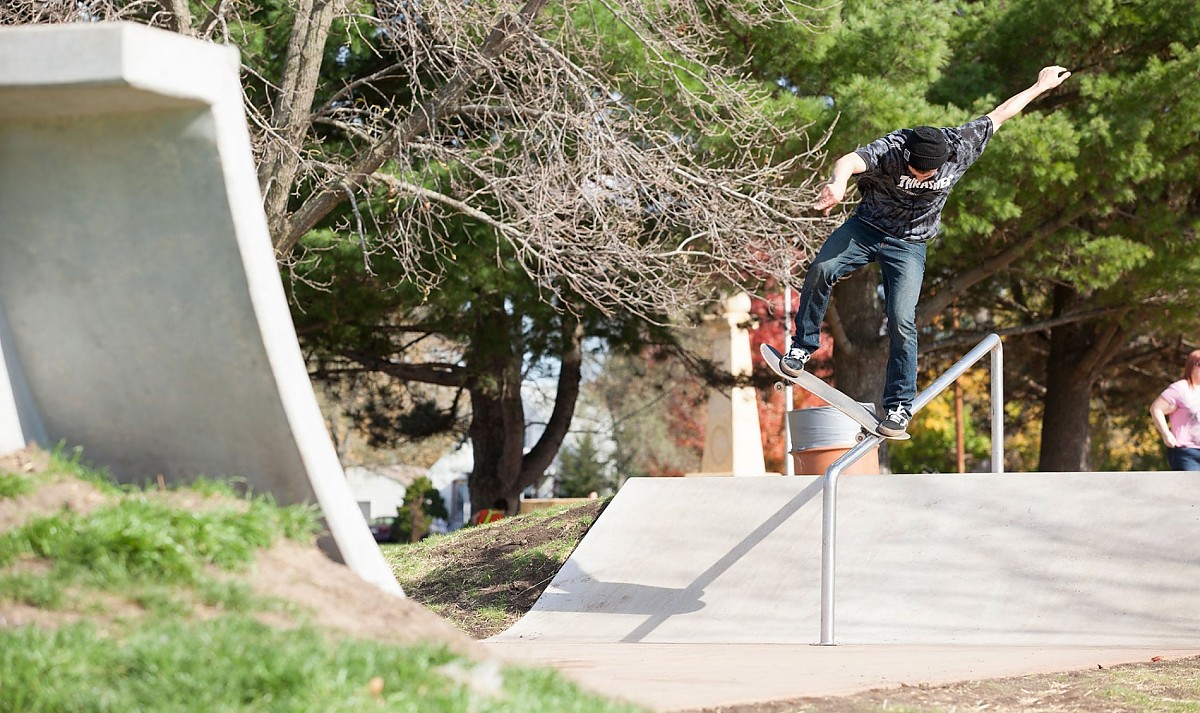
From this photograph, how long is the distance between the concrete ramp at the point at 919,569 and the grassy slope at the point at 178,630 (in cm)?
321

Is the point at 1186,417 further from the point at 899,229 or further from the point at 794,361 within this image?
the point at 794,361

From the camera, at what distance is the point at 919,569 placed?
6523mm

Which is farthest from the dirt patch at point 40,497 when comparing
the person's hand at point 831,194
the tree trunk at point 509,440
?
the tree trunk at point 509,440

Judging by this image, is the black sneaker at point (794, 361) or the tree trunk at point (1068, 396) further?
the tree trunk at point (1068, 396)

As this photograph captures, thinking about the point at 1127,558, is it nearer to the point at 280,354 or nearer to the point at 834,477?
the point at 834,477

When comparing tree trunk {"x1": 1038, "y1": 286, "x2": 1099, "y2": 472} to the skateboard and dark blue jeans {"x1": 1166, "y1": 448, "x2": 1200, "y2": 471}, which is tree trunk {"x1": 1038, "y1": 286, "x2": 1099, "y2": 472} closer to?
dark blue jeans {"x1": 1166, "y1": 448, "x2": 1200, "y2": 471}

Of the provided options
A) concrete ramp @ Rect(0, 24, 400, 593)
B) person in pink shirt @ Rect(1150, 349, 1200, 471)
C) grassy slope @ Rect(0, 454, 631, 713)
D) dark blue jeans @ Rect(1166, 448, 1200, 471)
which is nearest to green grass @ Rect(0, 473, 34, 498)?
grassy slope @ Rect(0, 454, 631, 713)

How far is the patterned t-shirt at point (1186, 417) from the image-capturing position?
8562 mm

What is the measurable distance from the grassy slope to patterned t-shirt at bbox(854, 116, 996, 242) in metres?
3.80

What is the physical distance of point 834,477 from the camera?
20.1 feet

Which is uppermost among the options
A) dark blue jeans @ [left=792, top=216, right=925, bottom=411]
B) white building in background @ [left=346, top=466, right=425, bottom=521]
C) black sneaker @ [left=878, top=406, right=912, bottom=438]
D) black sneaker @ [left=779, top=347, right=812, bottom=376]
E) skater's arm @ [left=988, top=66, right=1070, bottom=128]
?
skater's arm @ [left=988, top=66, right=1070, bottom=128]

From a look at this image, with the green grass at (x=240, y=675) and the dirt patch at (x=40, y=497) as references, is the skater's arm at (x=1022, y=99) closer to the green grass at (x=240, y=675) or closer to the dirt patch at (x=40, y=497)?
the green grass at (x=240, y=675)

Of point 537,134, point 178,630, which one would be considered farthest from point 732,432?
point 178,630

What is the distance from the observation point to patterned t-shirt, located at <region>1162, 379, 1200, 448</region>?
28.1 ft
